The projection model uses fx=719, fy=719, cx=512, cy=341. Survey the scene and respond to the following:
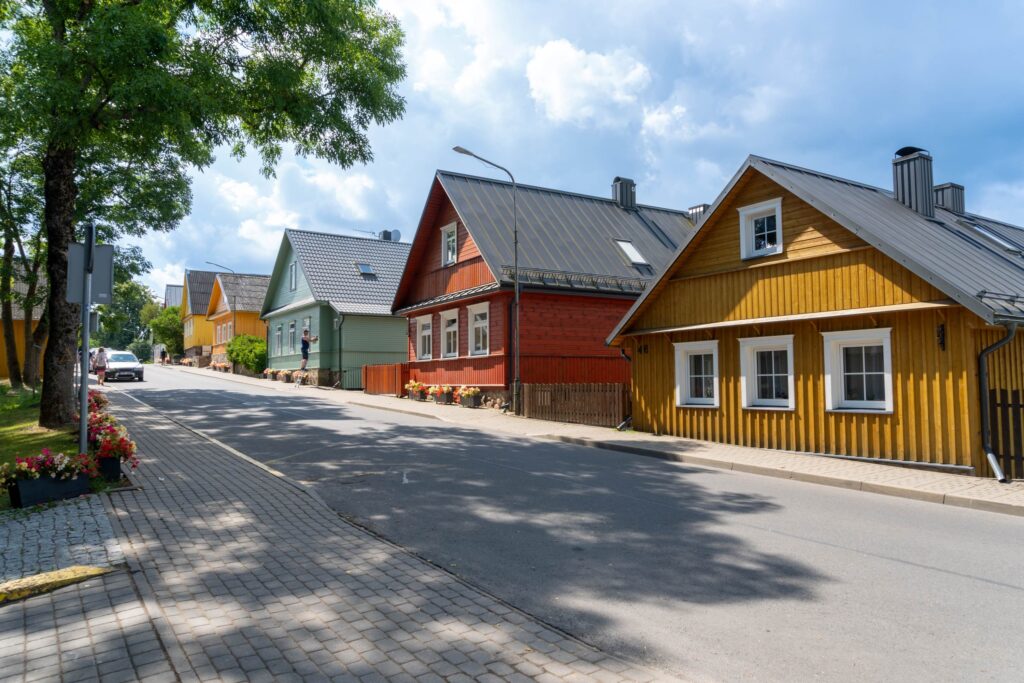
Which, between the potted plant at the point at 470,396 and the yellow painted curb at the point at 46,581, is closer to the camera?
the yellow painted curb at the point at 46,581

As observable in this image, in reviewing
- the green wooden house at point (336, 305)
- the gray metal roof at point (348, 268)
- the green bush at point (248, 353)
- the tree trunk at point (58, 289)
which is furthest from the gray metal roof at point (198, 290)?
the tree trunk at point (58, 289)

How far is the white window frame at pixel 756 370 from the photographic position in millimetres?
13430

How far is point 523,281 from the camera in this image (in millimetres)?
21484

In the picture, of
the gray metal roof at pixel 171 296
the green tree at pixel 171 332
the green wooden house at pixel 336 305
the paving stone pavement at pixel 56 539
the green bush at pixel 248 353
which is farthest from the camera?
the gray metal roof at pixel 171 296

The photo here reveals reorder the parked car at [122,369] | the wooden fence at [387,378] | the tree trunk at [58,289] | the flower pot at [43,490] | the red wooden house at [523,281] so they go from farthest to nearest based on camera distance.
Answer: the parked car at [122,369]
the wooden fence at [387,378]
the red wooden house at [523,281]
the tree trunk at [58,289]
the flower pot at [43,490]

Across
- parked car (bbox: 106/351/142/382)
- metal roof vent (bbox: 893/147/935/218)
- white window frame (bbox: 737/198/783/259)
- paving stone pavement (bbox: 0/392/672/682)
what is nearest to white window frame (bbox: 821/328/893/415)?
white window frame (bbox: 737/198/783/259)

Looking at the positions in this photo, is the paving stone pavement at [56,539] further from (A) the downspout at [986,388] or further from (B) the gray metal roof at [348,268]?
(B) the gray metal roof at [348,268]

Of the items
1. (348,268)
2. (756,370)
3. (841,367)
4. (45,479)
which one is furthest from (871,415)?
Result: (348,268)

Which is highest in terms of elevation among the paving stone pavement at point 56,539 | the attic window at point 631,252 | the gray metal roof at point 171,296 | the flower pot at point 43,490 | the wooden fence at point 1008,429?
the gray metal roof at point 171,296

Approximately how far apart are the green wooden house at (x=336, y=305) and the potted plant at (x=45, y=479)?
24724 mm

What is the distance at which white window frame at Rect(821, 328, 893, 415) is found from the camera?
39.0ft

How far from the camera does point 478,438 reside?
14.5 m

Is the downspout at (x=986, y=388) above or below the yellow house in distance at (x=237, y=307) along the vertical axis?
below

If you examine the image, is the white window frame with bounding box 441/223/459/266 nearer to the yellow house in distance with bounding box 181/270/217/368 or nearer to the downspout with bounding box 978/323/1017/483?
the downspout with bounding box 978/323/1017/483
